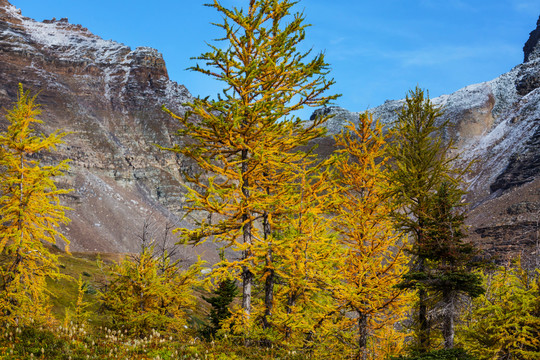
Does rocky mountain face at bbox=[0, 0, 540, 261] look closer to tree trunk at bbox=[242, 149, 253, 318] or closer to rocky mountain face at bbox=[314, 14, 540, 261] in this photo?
rocky mountain face at bbox=[314, 14, 540, 261]

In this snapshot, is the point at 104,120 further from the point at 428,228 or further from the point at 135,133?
the point at 428,228

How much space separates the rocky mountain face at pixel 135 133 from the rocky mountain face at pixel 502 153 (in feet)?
1.44

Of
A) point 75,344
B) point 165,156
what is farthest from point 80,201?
point 75,344

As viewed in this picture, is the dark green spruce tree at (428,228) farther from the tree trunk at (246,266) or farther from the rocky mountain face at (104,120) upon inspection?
the rocky mountain face at (104,120)

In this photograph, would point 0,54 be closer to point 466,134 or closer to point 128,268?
point 128,268

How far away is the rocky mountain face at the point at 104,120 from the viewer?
105 metres

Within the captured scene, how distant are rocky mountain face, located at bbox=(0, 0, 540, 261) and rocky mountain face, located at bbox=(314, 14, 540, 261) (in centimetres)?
44

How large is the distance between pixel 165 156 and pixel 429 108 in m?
141

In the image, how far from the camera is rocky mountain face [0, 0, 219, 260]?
10456 centimetres

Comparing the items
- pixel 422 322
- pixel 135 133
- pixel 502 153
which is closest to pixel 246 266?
pixel 422 322

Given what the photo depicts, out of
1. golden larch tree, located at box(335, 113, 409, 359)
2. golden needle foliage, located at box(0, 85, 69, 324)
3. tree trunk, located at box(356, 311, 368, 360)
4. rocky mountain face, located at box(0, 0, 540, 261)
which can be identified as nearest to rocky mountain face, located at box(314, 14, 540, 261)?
rocky mountain face, located at box(0, 0, 540, 261)

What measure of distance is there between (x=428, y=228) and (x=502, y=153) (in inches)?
5928

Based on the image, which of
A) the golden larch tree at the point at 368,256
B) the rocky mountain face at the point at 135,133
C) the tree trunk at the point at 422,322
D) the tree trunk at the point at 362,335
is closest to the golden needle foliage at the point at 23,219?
the golden larch tree at the point at 368,256

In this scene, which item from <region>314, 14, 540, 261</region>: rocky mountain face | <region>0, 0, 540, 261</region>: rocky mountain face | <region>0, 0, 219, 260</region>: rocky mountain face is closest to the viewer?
<region>314, 14, 540, 261</region>: rocky mountain face
